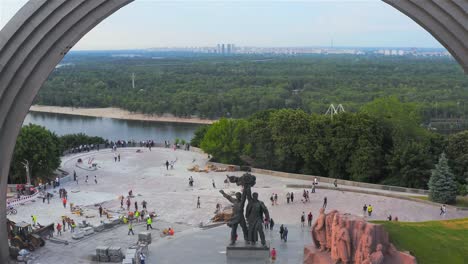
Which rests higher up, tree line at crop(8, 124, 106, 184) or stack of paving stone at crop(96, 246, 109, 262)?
tree line at crop(8, 124, 106, 184)

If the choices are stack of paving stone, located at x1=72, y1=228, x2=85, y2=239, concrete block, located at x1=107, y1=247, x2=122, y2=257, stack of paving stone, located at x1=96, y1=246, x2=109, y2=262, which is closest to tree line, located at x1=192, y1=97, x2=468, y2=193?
stack of paving stone, located at x1=72, y1=228, x2=85, y2=239

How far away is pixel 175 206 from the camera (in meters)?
30.5

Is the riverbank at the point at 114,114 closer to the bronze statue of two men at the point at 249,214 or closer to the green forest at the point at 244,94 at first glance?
the green forest at the point at 244,94

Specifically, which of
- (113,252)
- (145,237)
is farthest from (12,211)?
(113,252)

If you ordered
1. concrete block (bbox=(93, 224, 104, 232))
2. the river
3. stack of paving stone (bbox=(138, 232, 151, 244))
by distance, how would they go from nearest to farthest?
stack of paving stone (bbox=(138, 232, 151, 244)), concrete block (bbox=(93, 224, 104, 232)), the river

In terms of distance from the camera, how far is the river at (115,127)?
66806 millimetres

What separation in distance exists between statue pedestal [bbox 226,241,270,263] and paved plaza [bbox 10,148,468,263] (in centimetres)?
36

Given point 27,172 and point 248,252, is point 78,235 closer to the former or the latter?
point 248,252

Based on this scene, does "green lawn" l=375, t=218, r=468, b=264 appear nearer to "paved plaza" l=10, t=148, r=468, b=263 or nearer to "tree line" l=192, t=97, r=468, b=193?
"paved plaza" l=10, t=148, r=468, b=263

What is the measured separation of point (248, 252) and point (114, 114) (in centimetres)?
6918

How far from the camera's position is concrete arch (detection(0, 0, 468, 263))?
16.9 m

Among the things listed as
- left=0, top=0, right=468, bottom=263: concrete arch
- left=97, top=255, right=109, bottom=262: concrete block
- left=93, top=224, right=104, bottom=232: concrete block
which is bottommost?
left=93, top=224, right=104, bottom=232: concrete block

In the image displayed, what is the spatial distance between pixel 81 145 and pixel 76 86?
71.8 m

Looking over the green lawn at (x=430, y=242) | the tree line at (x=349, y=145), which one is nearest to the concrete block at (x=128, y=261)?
the green lawn at (x=430, y=242)
